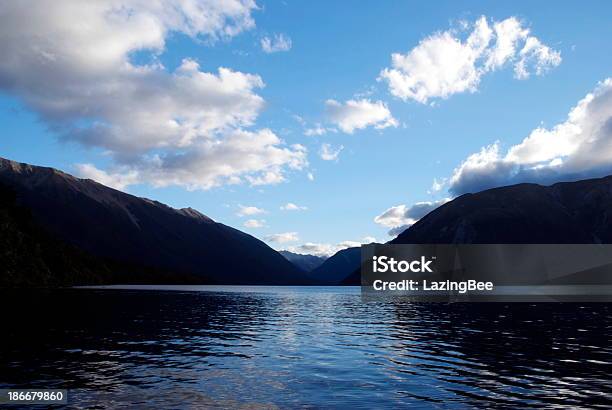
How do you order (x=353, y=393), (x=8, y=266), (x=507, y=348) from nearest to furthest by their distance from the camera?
1. (x=353, y=393)
2. (x=507, y=348)
3. (x=8, y=266)

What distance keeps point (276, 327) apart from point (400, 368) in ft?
111

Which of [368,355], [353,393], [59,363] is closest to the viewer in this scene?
[353,393]

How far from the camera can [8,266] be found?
195 metres

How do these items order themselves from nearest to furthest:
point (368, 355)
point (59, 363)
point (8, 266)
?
point (59, 363) → point (368, 355) → point (8, 266)

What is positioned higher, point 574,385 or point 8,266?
point 8,266

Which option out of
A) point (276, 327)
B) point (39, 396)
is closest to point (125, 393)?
point (39, 396)

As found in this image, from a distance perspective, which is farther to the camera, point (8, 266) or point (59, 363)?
point (8, 266)

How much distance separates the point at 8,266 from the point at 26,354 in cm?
18298

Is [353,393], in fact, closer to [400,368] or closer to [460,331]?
[400,368]

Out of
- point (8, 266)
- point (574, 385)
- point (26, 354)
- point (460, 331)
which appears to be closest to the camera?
point (574, 385)

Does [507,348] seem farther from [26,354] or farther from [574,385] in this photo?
[26,354]

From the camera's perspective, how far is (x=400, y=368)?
3653 cm

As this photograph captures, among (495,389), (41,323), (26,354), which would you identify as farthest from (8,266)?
(495,389)

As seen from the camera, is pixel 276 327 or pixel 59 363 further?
pixel 276 327
